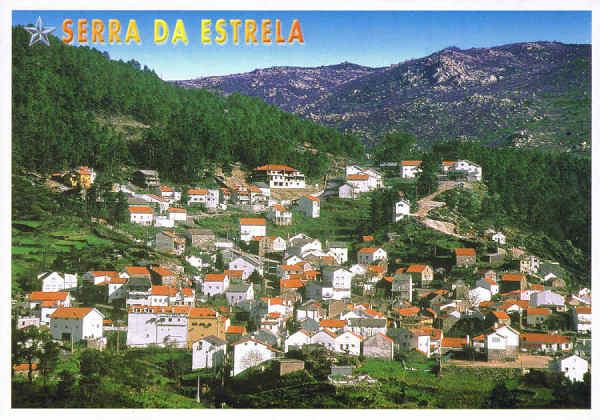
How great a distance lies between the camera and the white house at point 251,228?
22.6 m

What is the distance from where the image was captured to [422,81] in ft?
189

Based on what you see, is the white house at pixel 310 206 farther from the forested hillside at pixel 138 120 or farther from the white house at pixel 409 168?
the white house at pixel 409 168

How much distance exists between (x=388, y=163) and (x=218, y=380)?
20036 millimetres

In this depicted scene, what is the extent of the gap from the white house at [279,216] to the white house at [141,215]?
412 centimetres

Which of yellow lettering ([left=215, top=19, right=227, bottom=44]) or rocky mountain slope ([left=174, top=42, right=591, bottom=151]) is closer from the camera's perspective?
yellow lettering ([left=215, top=19, right=227, bottom=44])

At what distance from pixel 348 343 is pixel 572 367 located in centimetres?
482

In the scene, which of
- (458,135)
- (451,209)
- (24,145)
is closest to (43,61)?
(24,145)

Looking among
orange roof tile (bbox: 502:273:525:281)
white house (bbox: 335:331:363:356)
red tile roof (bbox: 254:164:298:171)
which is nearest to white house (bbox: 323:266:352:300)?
white house (bbox: 335:331:363:356)

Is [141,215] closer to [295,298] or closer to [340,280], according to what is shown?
[295,298]

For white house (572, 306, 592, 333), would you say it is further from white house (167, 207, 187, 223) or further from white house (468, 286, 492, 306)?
white house (167, 207, 187, 223)

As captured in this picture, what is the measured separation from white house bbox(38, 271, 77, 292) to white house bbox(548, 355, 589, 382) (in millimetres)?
11650

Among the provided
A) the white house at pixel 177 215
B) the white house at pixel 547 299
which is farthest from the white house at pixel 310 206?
the white house at pixel 547 299

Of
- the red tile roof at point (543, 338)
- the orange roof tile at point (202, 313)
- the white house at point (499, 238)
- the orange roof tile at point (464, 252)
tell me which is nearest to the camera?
the orange roof tile at point (202, 313)

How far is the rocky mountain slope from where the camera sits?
43634mm
